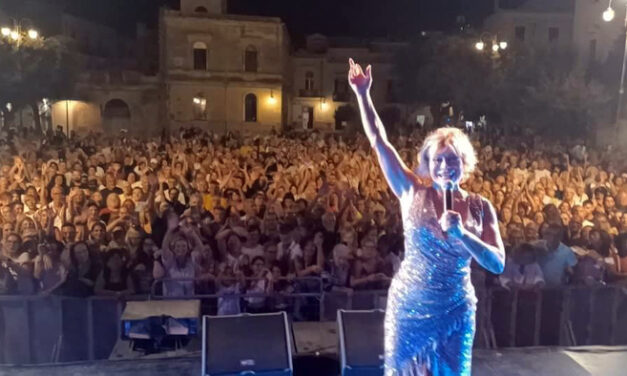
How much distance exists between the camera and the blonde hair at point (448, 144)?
2709 millimetres

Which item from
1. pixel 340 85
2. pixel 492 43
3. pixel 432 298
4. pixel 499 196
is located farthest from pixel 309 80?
pixel 432 298

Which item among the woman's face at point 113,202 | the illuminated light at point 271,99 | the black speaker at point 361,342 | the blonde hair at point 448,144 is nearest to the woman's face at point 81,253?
the woman's face at point 113,202

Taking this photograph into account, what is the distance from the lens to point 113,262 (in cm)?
512

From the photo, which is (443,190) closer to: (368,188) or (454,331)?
(454,331)

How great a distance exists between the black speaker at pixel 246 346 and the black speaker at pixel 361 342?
1.18 feet

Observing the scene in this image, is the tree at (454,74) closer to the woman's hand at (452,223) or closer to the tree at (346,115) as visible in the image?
the tree at (346,115)

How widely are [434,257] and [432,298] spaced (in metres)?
0.18

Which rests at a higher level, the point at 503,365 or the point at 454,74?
the point at 454,74

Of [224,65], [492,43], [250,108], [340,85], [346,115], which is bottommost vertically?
[346,115]

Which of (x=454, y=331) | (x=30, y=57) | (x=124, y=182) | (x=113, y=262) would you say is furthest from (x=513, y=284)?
(x=30, y=57)

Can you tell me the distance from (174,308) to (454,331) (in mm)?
2539

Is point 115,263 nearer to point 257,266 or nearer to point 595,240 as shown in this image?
point 257,266

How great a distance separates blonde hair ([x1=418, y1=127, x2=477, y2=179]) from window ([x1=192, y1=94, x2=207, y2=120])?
12.8 metres

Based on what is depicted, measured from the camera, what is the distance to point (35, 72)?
60.8 ft
